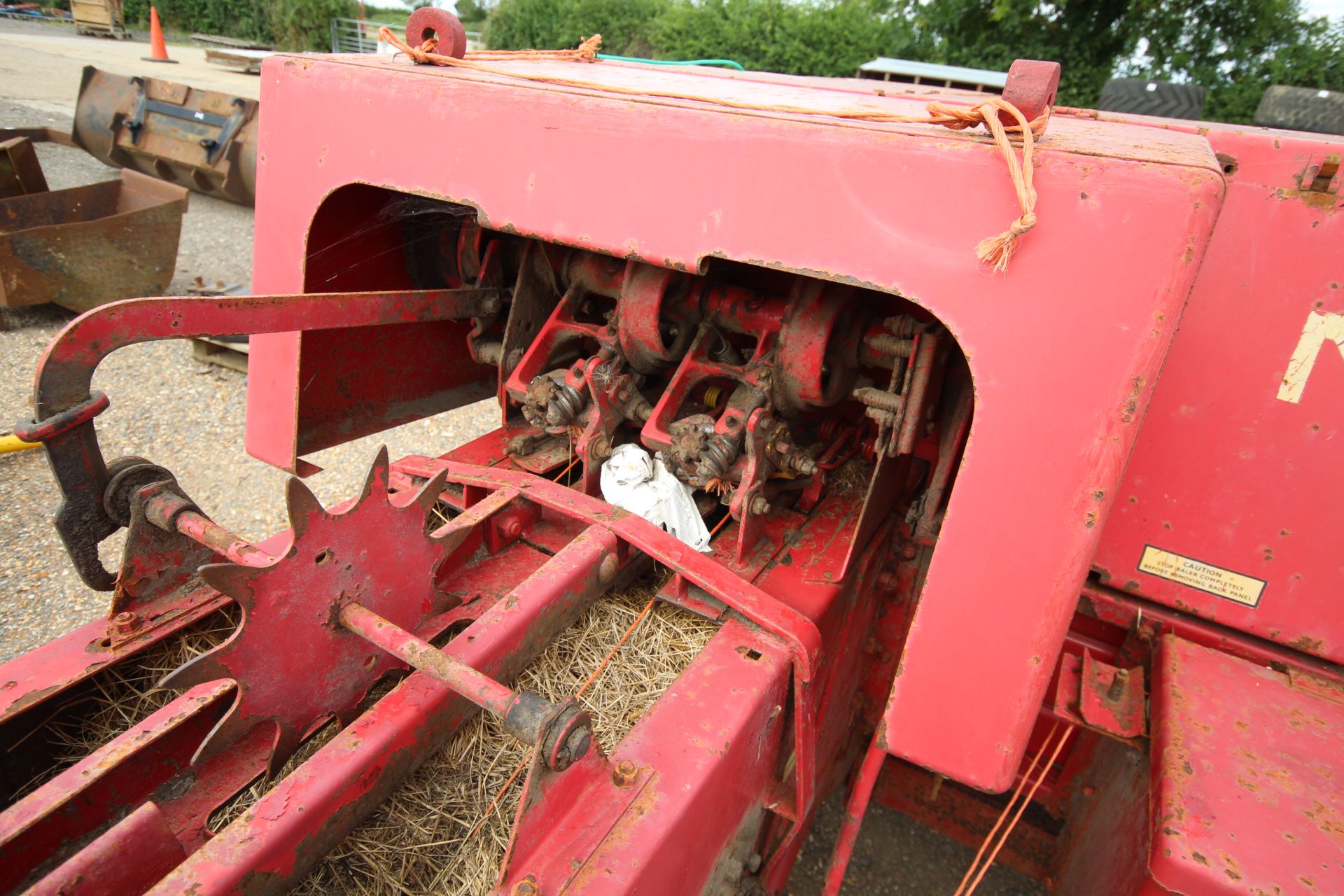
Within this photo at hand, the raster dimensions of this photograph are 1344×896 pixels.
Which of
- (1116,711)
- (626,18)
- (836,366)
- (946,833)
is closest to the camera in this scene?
(1116,711)

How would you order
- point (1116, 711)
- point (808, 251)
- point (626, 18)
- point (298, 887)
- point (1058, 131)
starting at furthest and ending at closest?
1. point (626, 18)
2. point (1116, 711)
3. point (1058, 131)
4. point (808, 251)
5. point (298, 887)

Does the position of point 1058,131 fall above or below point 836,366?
above

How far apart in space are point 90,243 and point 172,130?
3.31 metres

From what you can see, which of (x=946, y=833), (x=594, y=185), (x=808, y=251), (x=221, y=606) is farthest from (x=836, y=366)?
(x=946, y=833)

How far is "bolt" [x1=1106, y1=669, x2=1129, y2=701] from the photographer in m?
1.92

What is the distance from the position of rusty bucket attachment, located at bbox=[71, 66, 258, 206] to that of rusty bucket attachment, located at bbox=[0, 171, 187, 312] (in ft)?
5.77

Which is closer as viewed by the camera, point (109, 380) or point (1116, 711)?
point (1116, 711)

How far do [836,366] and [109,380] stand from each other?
15.0ft

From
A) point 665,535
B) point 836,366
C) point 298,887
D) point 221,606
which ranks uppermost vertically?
point 836,366

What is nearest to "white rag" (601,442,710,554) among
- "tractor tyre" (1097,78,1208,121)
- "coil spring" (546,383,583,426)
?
"coil spring" (546,383,583,426)

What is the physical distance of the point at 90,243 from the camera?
5316 millimetres

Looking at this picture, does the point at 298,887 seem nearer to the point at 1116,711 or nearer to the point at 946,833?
the point at 1116,711

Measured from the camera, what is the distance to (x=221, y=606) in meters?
1.78

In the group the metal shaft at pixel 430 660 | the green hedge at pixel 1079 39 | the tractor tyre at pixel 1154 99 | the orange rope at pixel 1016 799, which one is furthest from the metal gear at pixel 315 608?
the green hedge at pixel 1079 39
